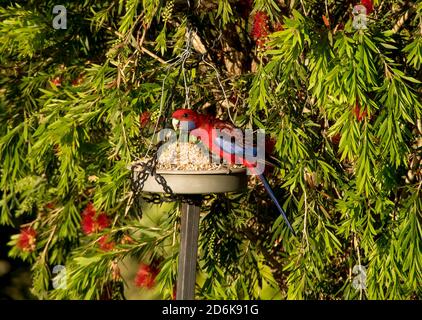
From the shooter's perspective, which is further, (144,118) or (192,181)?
(144,118)

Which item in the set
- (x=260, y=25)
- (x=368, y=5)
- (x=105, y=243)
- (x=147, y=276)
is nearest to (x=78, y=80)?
(x=105, y=243)

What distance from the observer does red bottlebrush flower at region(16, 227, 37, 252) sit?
3.66 m

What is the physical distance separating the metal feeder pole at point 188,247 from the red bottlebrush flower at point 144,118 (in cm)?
53

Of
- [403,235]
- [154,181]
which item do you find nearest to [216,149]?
[154,181]

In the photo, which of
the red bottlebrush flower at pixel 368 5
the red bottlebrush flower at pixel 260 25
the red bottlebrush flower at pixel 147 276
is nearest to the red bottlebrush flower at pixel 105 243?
the red bottlebrush flower at pixel 147 276

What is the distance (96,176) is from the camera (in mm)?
3072

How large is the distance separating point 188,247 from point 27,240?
1.49 m

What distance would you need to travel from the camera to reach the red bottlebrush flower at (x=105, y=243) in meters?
3.26

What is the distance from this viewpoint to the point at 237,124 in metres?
2.79

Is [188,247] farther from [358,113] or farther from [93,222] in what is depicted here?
[93,222]

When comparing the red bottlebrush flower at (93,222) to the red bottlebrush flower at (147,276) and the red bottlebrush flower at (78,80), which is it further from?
the red bottlebrush flower at (78,80)

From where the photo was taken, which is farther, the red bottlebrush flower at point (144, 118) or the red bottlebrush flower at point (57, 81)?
the red bottlebrush flower at point (57, 81)

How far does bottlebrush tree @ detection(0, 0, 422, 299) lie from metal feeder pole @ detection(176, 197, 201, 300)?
1.02 ft

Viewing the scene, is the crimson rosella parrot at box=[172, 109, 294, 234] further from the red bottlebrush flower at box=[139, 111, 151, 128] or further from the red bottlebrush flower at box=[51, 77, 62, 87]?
the red bottlebrush flower at box=[51, 77, 62, 87]
